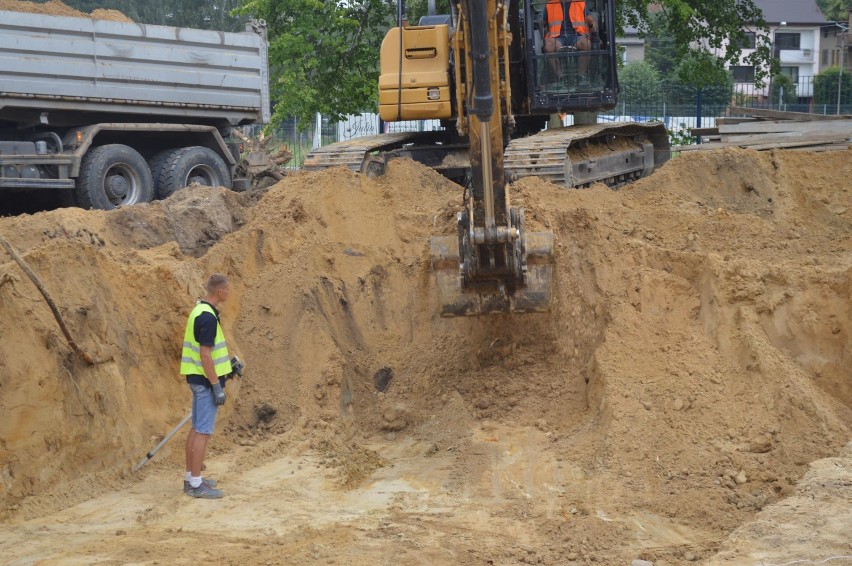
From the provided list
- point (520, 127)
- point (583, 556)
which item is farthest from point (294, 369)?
point (520, 127)

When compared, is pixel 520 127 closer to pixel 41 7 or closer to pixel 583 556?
Result: pixel 41 7

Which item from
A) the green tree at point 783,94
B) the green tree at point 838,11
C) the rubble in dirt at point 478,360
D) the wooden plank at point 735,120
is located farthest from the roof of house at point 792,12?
the rubble in dirt at point 478,360

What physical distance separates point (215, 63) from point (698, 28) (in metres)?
9.12

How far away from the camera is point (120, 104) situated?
13.6 m

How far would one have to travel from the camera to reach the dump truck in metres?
12.6

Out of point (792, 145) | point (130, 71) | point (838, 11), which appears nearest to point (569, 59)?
point (792, 145)

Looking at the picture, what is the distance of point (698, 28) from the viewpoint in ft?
61.8

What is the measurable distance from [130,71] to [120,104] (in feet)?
1.49

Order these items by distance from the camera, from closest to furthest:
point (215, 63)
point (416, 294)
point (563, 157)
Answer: point (416, 294) < point (563, 157) < point (215, 63)

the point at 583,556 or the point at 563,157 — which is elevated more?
the point at 563,157

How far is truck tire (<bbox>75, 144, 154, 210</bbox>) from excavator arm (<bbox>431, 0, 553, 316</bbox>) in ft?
20.7

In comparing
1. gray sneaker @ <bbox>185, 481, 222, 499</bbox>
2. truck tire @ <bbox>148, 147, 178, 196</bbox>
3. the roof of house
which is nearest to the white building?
the roof of house

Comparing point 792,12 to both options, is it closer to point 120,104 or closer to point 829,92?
point 829,92

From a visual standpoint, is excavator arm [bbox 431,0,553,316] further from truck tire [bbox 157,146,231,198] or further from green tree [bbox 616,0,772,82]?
green tree [bbox 616,0,772,82]
